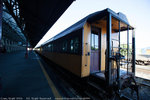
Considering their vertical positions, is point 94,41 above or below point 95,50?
above

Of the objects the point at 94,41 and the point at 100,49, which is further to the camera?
the point at 100,49

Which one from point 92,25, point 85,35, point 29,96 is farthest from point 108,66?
point 29,96

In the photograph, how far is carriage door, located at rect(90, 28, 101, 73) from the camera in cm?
307

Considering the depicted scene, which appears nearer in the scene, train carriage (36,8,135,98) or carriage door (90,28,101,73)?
train carriage (36,8,135,98)

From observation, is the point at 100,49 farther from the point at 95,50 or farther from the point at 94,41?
the point at 94,41

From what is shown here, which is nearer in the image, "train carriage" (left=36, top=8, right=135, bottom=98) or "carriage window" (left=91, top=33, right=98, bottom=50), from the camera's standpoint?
"train carriage" (left=36, top=8, right=135, bottom=98)

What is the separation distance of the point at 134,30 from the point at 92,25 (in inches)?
90.3

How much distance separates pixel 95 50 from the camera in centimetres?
318

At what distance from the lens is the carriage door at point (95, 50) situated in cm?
307

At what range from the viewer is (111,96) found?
199cm

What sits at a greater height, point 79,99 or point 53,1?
point 53,1

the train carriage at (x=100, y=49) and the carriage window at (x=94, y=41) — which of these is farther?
the carriage window at (x=94, y=41)

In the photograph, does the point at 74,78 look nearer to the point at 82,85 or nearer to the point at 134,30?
the point at 82,85

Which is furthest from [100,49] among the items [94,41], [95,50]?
[94,41]
